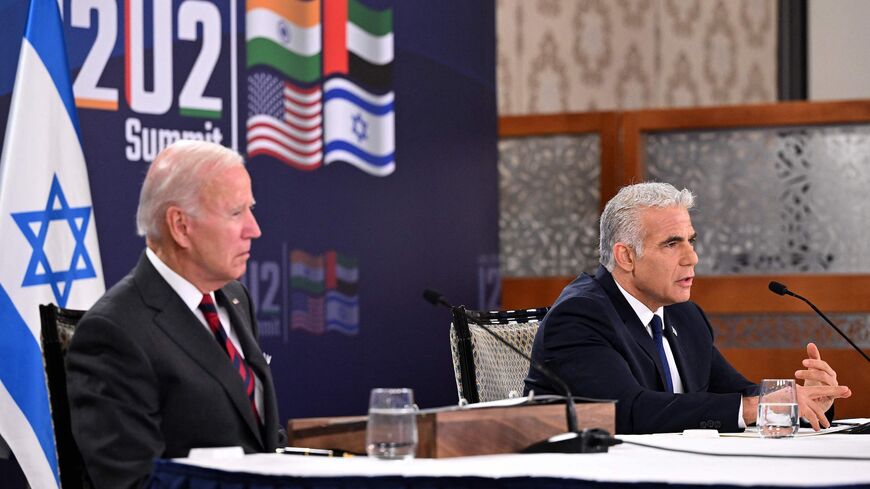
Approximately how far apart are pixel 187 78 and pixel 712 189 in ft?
8.58

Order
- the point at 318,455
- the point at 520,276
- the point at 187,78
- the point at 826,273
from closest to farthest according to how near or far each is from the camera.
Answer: the point at 318,455
the point at 187,78
the point at 826,273
the point at 520,276

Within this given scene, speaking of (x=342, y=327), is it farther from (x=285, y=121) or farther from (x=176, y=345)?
(x=176, y=345)

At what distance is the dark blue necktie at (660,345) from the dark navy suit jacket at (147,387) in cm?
110

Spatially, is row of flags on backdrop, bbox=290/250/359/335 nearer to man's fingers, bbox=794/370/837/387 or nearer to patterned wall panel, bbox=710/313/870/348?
patterned wall panel, bbox=710/313/870/348

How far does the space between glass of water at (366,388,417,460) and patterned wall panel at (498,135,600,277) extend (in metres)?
3.86

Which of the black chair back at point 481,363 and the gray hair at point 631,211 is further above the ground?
the gray hair at point 631,211

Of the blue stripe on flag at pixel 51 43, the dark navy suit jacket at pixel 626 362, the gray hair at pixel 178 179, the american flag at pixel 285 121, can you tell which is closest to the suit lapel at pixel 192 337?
the gray hair at pixel 178 179

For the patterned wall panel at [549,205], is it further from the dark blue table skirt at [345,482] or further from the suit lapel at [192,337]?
the dark blue table skirt at [345,482]

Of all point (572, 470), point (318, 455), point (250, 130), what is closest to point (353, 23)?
point (250, 130)

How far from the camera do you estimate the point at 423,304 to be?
4836 millimetres

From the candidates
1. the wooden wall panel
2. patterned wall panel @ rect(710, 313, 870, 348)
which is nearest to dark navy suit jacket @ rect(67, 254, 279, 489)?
the wooden wall panel

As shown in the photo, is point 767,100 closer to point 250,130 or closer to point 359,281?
point 359,281

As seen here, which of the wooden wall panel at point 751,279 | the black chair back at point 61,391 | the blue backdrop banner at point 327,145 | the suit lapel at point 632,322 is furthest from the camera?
the wooden wall panel at point 751,279

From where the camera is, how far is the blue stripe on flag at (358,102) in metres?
4.40
